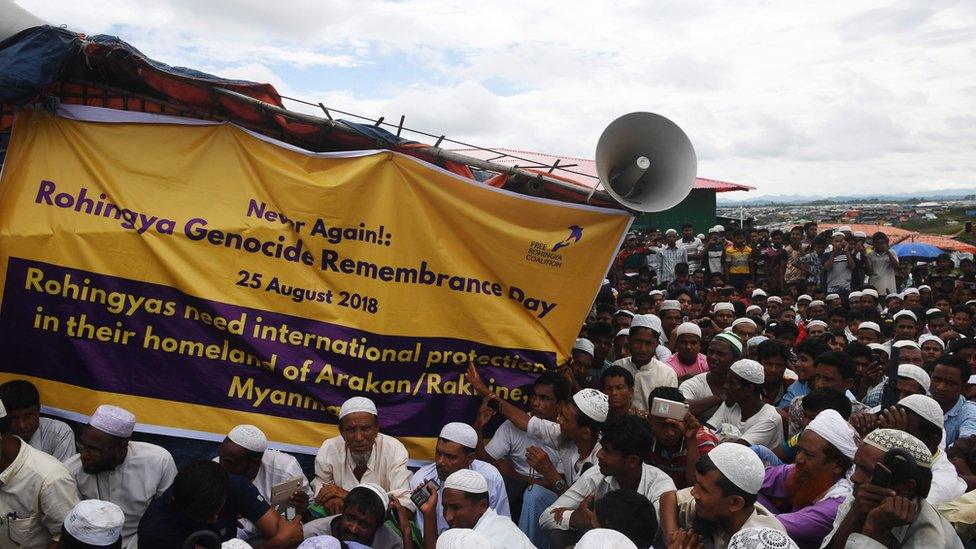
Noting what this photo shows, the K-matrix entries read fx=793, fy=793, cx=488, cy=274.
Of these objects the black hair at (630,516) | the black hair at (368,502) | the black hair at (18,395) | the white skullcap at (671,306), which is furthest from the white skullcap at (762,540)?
the white skullcap at (671,306)

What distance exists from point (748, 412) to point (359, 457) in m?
2.84

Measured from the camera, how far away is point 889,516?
11.6 ft

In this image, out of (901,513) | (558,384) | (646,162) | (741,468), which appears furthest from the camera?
(646,162)

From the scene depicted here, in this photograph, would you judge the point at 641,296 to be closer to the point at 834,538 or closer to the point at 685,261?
the point at 685,261

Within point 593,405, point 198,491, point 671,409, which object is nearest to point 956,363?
point 671,409

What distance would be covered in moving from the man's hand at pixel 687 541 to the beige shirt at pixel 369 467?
2161 millimetres

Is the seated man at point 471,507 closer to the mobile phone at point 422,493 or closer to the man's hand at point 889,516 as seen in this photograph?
the mobile phone at point 422,493

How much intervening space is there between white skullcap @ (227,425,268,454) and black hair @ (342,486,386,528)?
2.92ft

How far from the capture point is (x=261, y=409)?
573 cm

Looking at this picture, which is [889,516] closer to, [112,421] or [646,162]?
[646,162]

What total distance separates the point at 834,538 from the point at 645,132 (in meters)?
3.32

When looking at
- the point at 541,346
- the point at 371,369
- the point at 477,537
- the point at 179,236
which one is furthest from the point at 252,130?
the point at 477,537

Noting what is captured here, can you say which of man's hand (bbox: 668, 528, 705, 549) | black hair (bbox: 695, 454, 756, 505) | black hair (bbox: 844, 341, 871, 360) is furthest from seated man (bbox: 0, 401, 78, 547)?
black hair (bbox: 844, 341, 871, 360)

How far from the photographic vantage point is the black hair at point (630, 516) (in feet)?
12.8
